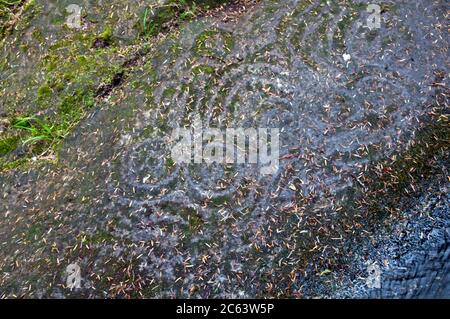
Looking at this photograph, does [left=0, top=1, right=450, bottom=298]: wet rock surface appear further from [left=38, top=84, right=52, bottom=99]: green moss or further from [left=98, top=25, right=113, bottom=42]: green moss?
[left=98, top=25, right=113, bottom=42]: green moss

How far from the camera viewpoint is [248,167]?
123 inches

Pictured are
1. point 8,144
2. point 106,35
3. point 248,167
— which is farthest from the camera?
point 106,35

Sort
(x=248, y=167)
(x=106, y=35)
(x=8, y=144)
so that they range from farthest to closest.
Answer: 1. (x=106, y=35)
2. (x=8, y=144)
3. (x=248, y=167)

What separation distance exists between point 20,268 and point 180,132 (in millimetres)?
1459

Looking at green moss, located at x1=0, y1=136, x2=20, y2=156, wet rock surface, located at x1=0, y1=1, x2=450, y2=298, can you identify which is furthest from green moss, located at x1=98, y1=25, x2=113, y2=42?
green moss, located at x1=0, y1=136, x2=20, y2=156

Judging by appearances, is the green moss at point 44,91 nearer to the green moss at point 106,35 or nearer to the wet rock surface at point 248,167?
the wet rock surface at point 248,167

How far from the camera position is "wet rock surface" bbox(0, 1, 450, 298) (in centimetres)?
289

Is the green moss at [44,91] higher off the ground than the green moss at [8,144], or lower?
higher

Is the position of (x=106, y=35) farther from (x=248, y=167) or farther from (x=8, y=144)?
(x=248, y=167)

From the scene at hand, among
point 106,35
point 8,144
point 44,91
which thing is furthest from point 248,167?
point 8,144

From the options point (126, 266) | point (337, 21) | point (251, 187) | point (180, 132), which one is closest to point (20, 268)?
point (126, 266)

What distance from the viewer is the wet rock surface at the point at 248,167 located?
2893 millimetres

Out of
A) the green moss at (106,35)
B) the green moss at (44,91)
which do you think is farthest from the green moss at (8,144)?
the green moss at (106,35)

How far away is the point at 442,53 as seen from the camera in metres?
3.32
